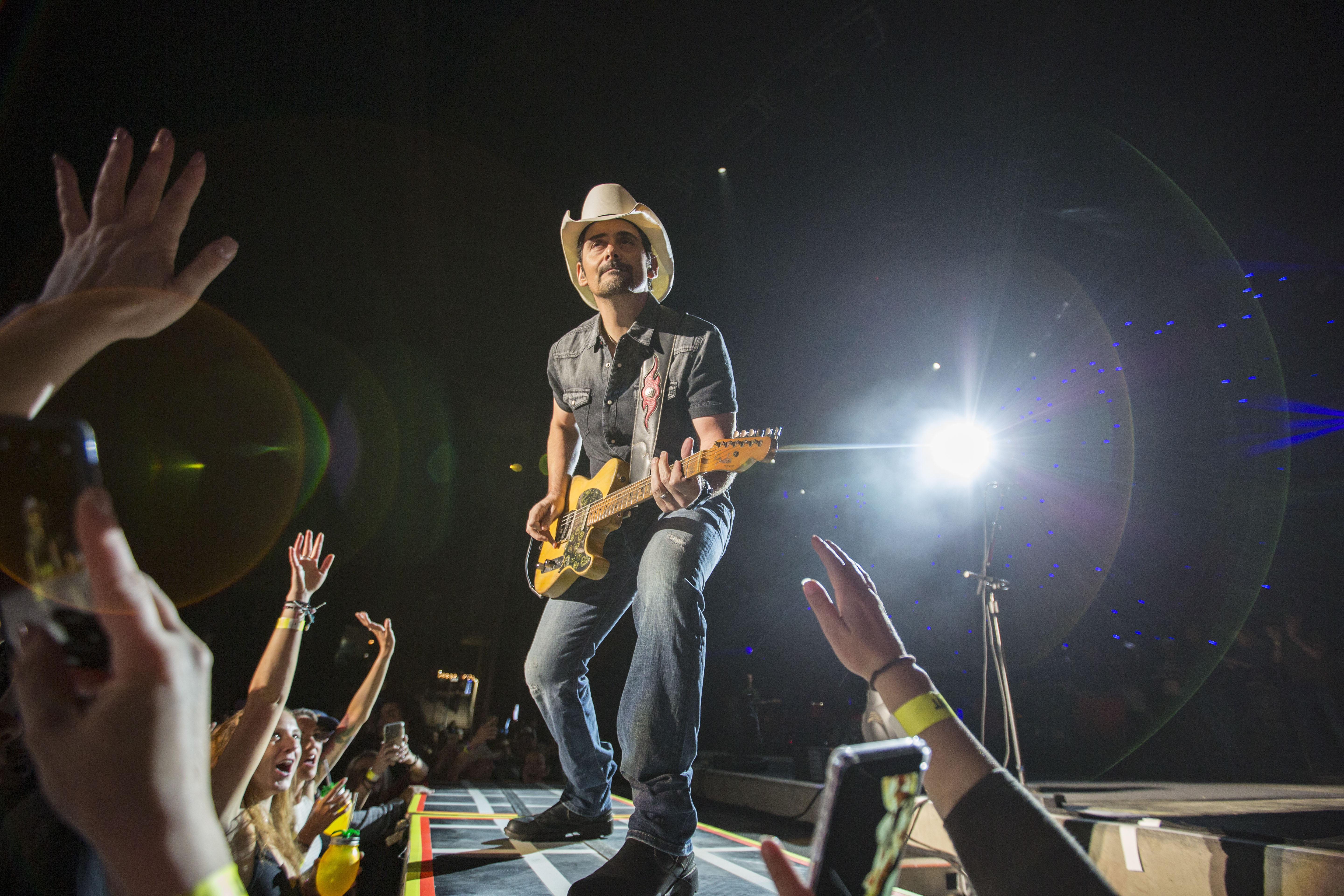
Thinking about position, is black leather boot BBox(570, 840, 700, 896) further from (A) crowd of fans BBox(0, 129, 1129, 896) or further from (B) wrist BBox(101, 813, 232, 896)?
(B) wrist BBox(101, 813, 232, 896)

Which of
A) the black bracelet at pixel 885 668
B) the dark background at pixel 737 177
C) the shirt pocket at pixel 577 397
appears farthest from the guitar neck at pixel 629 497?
the dark background at pixel 737 177

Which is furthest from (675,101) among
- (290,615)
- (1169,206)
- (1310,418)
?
(1310,418)

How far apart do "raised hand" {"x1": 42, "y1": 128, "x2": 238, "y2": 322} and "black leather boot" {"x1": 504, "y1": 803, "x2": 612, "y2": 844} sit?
2.41m

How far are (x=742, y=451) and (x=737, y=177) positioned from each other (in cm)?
602

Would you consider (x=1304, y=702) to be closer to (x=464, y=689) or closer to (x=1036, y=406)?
(x=1036, y=406)

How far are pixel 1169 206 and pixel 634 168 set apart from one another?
218 inches

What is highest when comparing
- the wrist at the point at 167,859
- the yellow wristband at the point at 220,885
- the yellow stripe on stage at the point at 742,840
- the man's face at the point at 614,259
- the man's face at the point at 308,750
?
the man's face at the point at 614,259

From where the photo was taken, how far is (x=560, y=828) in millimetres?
2512

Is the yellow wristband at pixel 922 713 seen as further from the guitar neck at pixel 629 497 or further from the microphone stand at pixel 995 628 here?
the microphone stand at pixel 995 628

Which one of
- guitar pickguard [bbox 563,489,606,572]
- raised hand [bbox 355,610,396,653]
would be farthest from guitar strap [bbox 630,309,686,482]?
raised hand [bbox 355,610,396,653]

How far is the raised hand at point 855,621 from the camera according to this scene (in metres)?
1.15

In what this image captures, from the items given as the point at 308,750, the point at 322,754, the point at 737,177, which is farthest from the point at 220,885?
the point at 737,177

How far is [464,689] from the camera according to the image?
14.8 m

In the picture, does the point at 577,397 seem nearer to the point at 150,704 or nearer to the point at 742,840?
the point at 150,704
